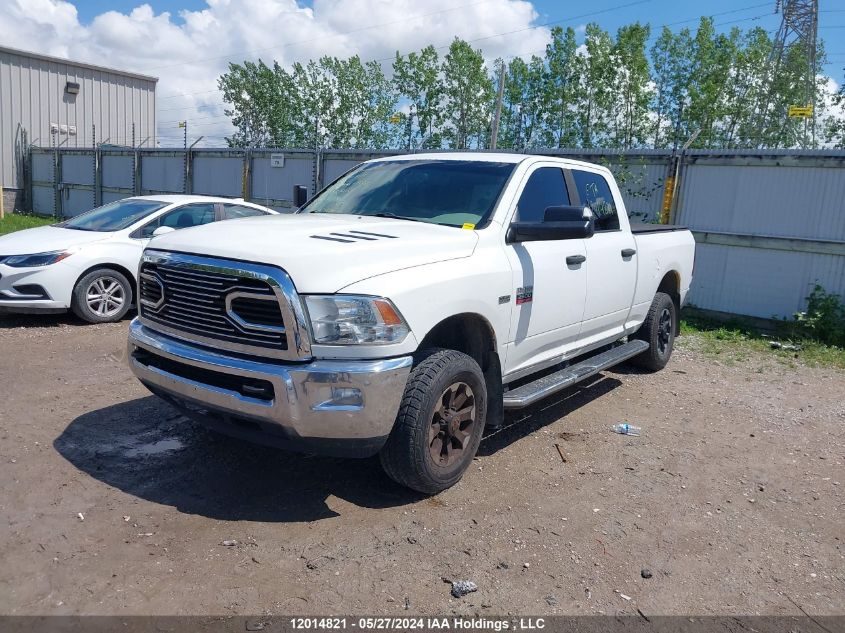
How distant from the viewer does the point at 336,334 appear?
11.5ft

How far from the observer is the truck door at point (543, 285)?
4562 mm

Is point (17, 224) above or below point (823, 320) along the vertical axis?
below

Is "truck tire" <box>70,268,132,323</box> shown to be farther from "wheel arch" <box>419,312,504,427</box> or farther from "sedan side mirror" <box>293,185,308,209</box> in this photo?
"wheel arch" <box>419,312,504,427</box>

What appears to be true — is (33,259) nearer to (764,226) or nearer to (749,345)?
(749,345)

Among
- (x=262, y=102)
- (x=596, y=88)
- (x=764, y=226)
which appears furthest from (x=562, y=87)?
(x=764, y=226)

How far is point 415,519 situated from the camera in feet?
12.8

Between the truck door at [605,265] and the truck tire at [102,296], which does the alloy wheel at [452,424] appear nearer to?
the truck door at [605,265]

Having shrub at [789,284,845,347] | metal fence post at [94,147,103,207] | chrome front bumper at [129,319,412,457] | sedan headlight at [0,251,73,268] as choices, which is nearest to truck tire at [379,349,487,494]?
chrome front bumper at [129,319,412,457]

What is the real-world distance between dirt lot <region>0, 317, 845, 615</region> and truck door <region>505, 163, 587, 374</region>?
0.76m

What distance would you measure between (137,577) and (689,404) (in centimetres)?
489

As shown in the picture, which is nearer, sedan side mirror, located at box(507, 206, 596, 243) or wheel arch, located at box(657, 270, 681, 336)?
sedan side mirror, located at box(507, 206, 596, 243)

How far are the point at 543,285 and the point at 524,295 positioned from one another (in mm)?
259

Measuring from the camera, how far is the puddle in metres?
4.63

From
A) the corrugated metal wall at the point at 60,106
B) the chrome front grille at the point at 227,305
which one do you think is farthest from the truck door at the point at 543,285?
the corrugated metal wall at the point at 60,106
